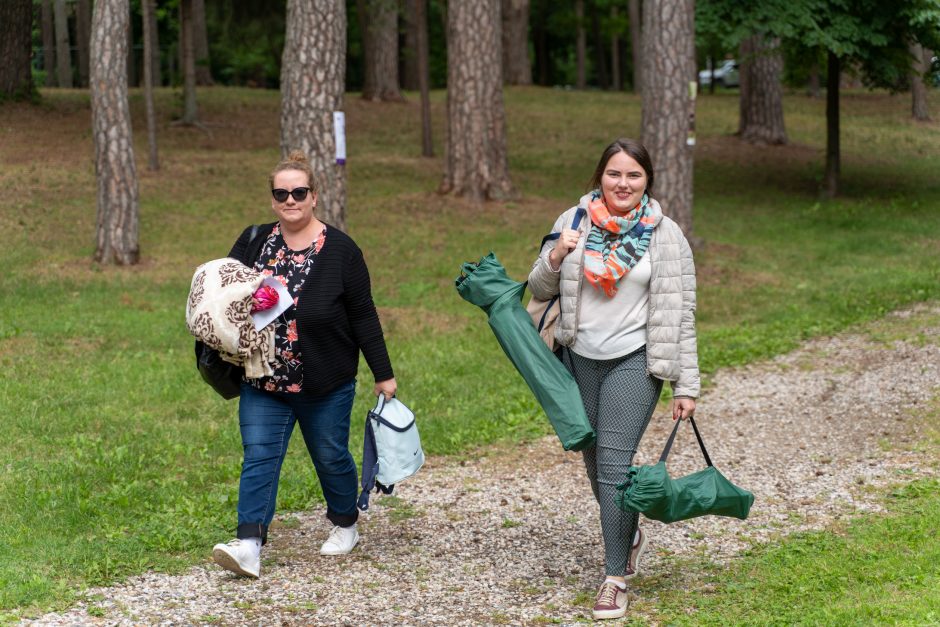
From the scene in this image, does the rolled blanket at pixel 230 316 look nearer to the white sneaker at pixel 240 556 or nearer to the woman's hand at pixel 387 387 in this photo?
the woman's hand at pixel 387 387

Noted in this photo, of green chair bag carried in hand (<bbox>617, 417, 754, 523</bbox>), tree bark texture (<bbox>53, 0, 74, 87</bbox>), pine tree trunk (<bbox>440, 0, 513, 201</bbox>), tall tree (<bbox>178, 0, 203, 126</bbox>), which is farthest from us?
tree bark texture (<bbox>53, 0, 74, 87</bbox>)

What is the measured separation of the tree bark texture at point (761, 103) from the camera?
81.0 feet

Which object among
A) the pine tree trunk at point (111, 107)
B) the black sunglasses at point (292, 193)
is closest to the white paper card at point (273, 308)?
the black sunglasses at point (292, 193)

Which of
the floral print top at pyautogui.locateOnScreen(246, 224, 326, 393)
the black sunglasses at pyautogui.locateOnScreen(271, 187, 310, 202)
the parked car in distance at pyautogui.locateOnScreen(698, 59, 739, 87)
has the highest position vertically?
the parked car in distance at pyautogui.locateOnScreen(698, 59, 739, 87)

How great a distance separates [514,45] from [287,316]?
30709 mm

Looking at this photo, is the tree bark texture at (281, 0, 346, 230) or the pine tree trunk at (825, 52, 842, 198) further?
the pine tree trunk at (825, 52, 842, 198)

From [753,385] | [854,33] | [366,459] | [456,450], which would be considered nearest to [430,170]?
[854,33]

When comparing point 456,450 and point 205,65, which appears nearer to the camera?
point 456,450

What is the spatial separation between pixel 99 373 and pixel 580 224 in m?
5.61

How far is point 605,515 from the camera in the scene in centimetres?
514

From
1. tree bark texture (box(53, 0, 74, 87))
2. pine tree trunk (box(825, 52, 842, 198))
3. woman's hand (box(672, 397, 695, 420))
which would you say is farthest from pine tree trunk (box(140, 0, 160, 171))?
tree bark texture (box(53, 0, 74, 87))

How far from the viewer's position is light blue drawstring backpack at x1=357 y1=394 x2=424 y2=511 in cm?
563

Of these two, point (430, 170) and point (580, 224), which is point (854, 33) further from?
point (580, 224)

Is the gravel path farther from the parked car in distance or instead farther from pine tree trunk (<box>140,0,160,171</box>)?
the parked car in distance
